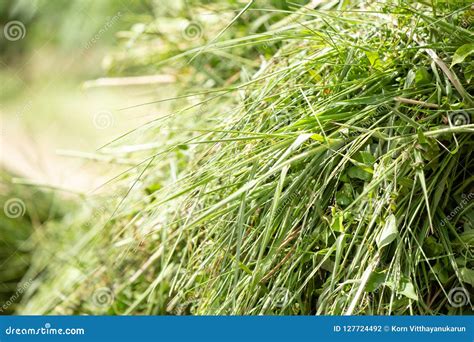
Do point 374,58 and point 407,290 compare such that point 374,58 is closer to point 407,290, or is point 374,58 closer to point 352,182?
point 352,182

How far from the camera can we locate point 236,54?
176cm

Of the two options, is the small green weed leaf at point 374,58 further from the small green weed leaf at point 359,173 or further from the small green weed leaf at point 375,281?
the small green weed leaf at point 375,281

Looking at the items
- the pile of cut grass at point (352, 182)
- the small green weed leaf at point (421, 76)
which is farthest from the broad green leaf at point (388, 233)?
the small green weed leaf at point (421, 76)

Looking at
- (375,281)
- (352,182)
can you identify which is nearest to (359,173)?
(352,182)

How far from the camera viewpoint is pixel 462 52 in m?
0.97

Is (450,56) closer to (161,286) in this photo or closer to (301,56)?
(301,56)

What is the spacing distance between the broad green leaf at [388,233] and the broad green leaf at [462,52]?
232mm

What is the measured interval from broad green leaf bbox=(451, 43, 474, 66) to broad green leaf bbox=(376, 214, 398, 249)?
23 cm

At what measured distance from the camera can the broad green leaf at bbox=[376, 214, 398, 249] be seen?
35.8 inches

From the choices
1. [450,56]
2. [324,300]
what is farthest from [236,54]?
[324,300]

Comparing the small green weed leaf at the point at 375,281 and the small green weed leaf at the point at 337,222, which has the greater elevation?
the small green weed leaf at the point at 337,222

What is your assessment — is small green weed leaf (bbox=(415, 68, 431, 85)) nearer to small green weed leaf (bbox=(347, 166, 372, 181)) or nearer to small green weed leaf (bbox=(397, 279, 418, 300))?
small green weed leaf (bbox=(347, 166, 372, 181))

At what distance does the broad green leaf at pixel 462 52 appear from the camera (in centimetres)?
95

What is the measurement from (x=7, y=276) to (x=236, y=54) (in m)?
0.87
